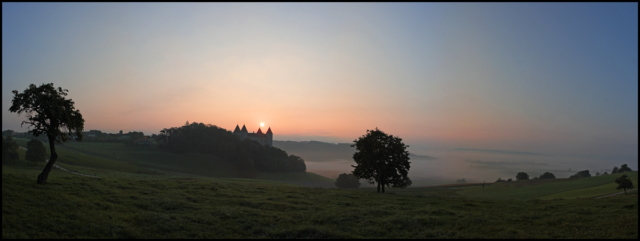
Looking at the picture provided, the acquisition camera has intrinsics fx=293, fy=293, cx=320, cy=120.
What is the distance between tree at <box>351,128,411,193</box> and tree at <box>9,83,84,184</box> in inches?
1124

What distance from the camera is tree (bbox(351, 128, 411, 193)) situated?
36500 millimetres

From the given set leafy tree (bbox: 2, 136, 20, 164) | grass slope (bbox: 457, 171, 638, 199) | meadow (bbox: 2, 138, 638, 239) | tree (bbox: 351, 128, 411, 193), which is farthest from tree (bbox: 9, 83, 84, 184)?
grass slope (bbox: 457, 171, 638, 199)

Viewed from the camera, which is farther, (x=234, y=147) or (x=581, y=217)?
(x=234, y=147)

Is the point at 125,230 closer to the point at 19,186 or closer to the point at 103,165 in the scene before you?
the point at 19,186

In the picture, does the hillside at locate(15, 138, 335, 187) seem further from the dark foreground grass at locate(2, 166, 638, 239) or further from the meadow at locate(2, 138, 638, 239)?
the dark foreground grass at locate(2, 166, 638, 239)

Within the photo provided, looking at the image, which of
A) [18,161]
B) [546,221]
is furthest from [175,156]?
[546,221]

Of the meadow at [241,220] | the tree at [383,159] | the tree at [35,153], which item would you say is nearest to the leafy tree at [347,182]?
the tree at [383,159]

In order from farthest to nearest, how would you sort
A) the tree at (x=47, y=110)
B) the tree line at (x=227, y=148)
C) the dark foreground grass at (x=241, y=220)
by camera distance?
1. the tree line at (x=227, y=148)
2. the tree at (x=47, y=110)
3. the dark foreground grass at (x=241, y=220)

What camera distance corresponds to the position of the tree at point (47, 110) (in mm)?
20266

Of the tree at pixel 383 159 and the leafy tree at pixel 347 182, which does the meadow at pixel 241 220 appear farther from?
the leafy tree at pixel 347 182

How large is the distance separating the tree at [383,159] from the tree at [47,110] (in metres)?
28.5

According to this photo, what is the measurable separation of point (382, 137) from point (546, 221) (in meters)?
22.2

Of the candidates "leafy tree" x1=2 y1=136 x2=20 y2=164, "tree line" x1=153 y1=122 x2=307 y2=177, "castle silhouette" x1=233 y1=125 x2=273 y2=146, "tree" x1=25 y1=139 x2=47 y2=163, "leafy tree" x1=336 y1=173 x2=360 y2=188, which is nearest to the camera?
"leafy tree" x1=2 y1=136 x2=20 y2=164

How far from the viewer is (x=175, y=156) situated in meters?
95.6
